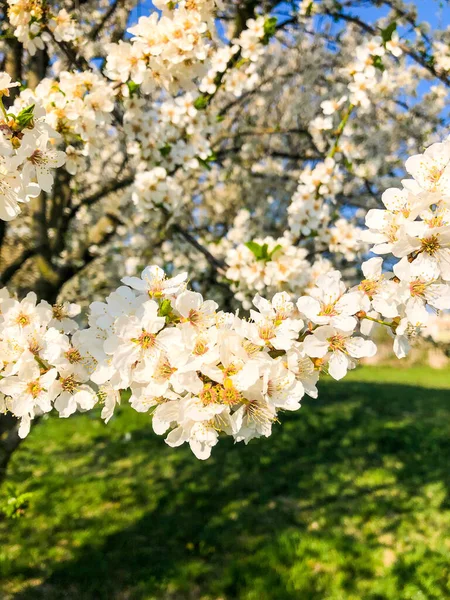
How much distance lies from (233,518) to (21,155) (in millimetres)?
3904

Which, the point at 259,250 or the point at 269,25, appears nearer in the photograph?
the point at 259,250

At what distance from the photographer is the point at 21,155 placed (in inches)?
54.6

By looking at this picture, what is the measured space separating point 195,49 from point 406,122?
4247 millimetres

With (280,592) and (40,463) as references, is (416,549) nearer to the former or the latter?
(280,592)

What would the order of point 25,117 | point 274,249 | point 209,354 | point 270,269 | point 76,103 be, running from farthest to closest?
point 270,269
point 274,249
point 76,103
point 25,117
point 209,354

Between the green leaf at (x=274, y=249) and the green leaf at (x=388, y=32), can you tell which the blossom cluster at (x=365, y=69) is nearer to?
the green leaf at (x=388, y=32)

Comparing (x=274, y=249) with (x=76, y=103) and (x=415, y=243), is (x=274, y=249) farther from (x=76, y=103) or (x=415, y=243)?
(x=415, y=243)

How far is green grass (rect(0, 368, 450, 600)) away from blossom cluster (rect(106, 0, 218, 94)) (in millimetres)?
3227

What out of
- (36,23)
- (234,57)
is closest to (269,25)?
(234,57)

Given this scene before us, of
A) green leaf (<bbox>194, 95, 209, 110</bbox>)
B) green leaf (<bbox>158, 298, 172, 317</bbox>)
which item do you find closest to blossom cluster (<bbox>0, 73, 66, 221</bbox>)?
green leaf (<bbox>158, 298, 172, 317</bbox>)

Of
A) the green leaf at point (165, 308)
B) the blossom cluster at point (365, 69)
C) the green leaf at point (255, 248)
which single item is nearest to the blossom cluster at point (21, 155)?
the green leaf at point (165, 308)

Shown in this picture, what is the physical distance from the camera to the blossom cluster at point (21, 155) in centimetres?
139

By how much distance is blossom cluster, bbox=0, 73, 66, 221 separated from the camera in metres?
1.39

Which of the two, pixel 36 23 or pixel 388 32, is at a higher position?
pixel 388 32
